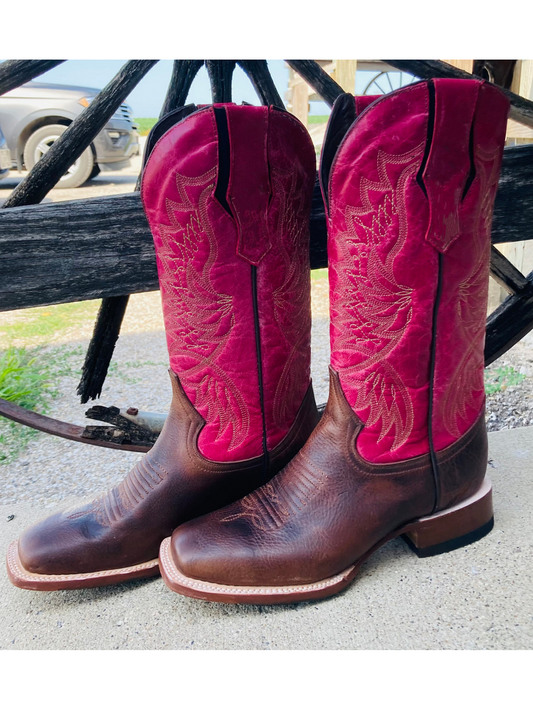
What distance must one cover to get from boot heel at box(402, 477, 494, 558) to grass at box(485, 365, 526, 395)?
4.46ft

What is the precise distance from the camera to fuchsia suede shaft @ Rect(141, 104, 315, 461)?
0.95 metres

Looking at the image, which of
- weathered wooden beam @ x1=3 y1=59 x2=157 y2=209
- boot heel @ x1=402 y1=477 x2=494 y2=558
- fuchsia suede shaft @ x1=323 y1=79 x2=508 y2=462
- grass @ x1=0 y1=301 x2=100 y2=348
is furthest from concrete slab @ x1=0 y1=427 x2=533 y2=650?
grass @ x1=0 y1=301 x2=100 y2=348

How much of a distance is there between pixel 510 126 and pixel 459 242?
1605mm

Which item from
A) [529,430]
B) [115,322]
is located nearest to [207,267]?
[115,322]

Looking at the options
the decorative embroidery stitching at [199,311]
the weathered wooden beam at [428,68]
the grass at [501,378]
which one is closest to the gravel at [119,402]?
the grass at [501,378]

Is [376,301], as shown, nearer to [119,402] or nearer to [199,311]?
[199,311]

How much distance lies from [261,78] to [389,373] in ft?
3.28

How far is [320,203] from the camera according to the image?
1.45 m

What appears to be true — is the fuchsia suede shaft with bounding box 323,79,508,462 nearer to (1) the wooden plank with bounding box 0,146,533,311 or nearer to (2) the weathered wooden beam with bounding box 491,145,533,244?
(1) the wooden plank with bounding box 0,146,533,311

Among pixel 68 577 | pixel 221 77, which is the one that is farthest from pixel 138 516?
pixel 221 77

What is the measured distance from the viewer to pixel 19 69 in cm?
135

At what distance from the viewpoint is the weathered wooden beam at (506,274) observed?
5.68 ft

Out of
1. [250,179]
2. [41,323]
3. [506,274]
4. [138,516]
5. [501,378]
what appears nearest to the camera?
[250,179]
